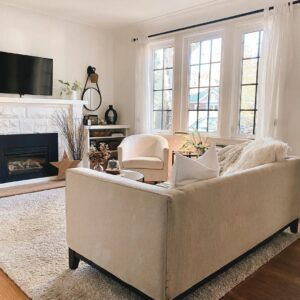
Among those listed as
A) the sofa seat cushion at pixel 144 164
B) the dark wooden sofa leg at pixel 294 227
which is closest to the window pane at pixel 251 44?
the sofa seat cushion at pixel 144 164

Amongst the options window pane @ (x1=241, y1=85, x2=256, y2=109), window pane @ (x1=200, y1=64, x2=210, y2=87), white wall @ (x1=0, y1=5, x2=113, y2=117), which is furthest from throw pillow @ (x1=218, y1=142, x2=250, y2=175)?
white wall @ (x1=0, y1=5, x2=113, y2=117)

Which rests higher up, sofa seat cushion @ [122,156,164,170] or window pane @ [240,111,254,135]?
window pane @ [240,111,254,135]

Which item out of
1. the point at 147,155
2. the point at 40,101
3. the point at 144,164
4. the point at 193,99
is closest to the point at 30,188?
the point at 40,101

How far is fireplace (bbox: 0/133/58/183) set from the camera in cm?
431

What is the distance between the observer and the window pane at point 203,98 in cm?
461

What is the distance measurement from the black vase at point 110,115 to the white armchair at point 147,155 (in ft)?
3.47

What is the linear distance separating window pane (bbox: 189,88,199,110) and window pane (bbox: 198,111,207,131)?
6.1 inches

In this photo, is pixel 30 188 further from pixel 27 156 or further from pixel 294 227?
pixel 294 227

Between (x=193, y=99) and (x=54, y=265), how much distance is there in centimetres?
343

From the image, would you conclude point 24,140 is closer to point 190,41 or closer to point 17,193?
point 17,193

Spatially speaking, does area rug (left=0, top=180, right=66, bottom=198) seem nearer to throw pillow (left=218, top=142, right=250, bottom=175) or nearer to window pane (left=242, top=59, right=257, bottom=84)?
throw pillow (left=218, top=142, right=250, bottom=175)

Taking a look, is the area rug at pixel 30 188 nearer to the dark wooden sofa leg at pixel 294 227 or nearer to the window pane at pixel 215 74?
the window pane at pixel 215 74

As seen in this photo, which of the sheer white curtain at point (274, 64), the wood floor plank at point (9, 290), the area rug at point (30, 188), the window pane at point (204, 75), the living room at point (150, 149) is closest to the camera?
the living room at point (150, 149)

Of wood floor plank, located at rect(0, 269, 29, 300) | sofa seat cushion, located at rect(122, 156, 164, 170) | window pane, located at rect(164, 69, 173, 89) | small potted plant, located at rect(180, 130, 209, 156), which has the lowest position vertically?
wood floor plank, located at rect(0, 269, 29, 300)
